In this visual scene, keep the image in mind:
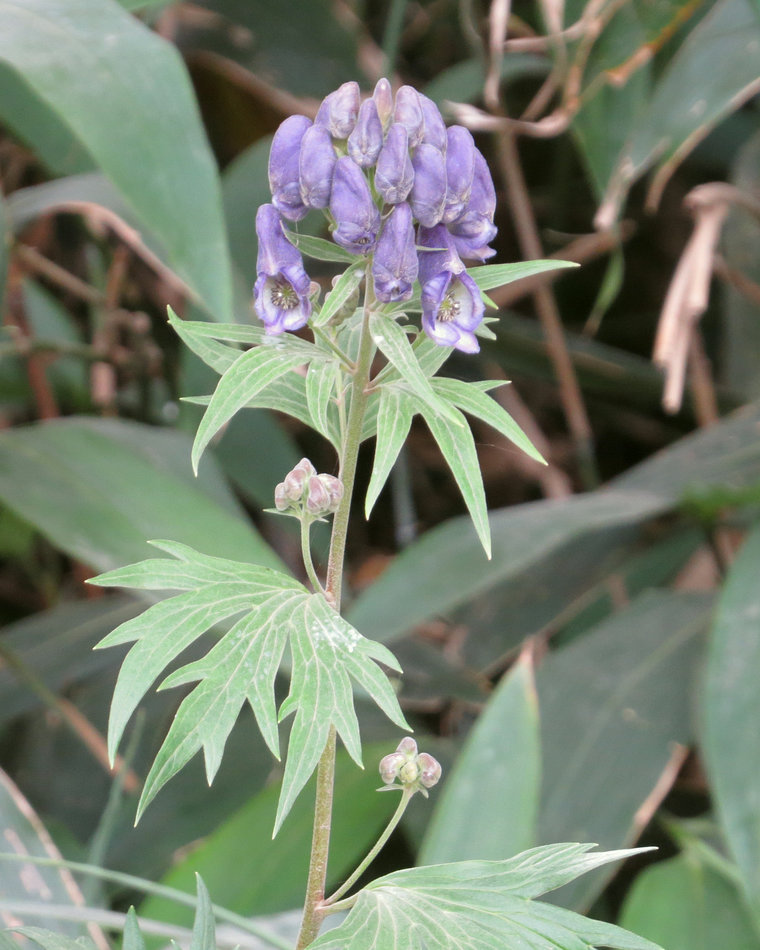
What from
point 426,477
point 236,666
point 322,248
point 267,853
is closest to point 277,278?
point 322,248

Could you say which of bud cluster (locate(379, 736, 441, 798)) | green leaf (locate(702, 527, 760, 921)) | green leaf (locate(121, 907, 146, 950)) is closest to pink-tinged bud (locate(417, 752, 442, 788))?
bud cluster (locate(379, 736, 441, 798))

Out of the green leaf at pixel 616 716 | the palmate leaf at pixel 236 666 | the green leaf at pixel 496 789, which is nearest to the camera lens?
the palmate leaf at pixel 236 666

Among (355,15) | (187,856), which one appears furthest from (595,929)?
(355,15)

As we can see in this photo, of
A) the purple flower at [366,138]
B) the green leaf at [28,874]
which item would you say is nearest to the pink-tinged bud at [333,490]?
the purple flower at [366,138]

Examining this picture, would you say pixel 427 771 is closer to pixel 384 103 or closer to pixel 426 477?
pixel 384 103

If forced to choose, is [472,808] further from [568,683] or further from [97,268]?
[97,268]

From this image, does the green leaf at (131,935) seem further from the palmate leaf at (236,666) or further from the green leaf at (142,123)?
the green leaf at (142,123)

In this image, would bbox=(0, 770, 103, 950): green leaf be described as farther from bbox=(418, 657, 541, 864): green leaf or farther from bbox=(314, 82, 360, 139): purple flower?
bbox=(314, 82, 360, 139): purple flower
